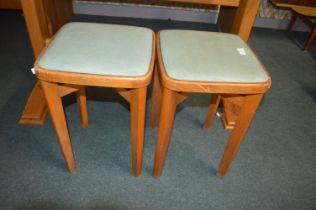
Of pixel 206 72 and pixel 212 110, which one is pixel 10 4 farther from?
pixel 206 72

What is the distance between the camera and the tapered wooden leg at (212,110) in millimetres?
1286

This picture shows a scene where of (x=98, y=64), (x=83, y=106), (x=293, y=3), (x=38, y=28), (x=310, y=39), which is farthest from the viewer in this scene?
(x=293, y=3)

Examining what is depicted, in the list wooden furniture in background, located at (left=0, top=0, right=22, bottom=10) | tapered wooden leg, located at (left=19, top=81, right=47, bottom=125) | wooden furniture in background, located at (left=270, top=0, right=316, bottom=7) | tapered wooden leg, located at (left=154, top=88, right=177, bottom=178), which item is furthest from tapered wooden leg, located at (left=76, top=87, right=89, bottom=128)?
wooden furniture in background, located at (left=270, top=0, right=316, bottom=7)

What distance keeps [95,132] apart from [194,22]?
1.84 metres

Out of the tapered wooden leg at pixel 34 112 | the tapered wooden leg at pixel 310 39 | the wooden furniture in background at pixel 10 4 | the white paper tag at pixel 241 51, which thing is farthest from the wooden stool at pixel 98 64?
the tapered wooden leg at pixel 310 39

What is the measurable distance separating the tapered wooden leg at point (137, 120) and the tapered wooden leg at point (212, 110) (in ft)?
1.62

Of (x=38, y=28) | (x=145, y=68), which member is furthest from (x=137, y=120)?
(x=38, y=28)

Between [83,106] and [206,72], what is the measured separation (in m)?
0.73

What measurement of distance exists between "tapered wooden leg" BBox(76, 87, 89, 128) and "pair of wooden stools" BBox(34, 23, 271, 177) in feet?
0.94

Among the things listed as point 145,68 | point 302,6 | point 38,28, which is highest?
point 145,68

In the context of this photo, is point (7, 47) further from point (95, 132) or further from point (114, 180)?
point (114, 180)

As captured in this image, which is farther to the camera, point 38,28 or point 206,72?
point 38,28

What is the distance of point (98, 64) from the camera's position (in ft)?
2.56

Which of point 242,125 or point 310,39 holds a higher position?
point 242,125
